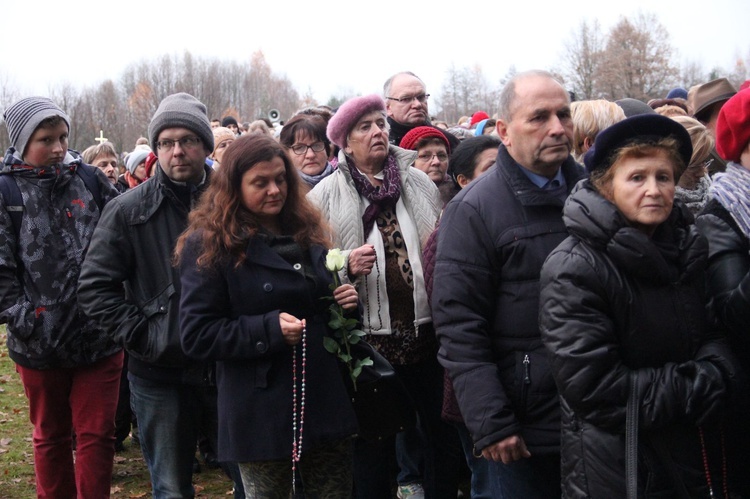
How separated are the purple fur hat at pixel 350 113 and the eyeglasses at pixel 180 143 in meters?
0.86

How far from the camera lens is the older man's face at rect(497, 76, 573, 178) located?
3371mm

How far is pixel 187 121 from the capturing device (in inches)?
176

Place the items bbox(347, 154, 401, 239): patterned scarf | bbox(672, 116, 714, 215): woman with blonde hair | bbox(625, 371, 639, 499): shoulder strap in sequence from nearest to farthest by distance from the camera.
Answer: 1. bbox(625, 371, 639, 499): shoulder strap
2. bbox(672, 116, 714, 215): woman with blonde hair
3. bbox(347, 154, 401, 239): patterned scarf

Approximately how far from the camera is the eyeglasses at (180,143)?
4.48 meters

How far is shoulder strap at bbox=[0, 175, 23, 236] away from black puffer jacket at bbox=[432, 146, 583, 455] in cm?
275

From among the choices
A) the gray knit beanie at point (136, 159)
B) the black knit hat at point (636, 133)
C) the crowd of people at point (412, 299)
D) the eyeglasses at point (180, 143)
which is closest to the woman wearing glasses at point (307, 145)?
the crowd of people at point (412, 299)

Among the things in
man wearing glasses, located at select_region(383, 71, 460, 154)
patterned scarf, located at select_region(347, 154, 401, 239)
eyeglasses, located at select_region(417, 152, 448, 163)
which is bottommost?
patterned scarf, located at select_region(347, 154, 401, 239)

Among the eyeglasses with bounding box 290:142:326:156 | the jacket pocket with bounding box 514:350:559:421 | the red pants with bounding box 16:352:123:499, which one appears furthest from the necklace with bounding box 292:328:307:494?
the eyeglasses with bounding box 290:142:326:156

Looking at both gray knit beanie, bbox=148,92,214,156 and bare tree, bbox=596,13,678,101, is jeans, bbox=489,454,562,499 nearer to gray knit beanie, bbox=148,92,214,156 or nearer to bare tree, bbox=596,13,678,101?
gray knit beanie, bbox=148,92,214,156

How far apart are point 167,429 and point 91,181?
1.70 m

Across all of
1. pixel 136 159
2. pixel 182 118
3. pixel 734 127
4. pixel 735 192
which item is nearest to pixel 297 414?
pixel 182 118

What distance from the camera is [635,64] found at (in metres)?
54.1

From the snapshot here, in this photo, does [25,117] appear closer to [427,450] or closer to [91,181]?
[91,181]

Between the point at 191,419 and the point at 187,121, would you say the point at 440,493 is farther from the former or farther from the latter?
the point at 187,121
